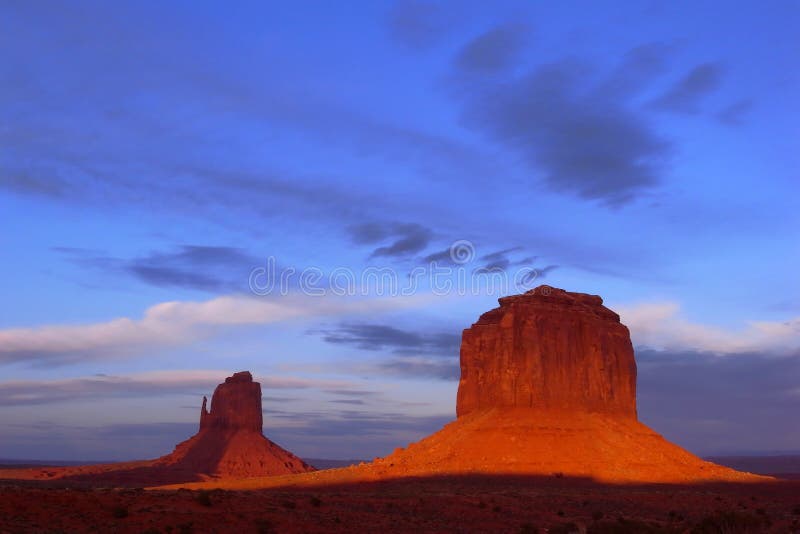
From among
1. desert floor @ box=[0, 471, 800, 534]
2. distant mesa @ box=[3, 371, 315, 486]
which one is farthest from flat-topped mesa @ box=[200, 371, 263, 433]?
desert floor @ box=[0, 471, 800, 534]

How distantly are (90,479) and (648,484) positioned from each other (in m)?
77.7

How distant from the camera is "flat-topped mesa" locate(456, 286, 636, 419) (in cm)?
8250

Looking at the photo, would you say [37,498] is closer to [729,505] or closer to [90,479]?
[729,505]

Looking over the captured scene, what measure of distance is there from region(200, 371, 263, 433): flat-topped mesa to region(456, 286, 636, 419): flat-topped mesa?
204 feet

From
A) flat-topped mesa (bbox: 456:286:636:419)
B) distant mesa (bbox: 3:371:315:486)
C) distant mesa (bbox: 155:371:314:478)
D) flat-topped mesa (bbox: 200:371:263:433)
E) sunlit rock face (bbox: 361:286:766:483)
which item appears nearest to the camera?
sunlit rock face (bbox: 361:286:766:483)

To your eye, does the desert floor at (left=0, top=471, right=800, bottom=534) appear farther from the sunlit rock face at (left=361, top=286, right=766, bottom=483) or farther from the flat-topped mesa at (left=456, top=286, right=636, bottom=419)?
the flat-topped mesa at (left=456, top=286, right=636, bottom=419)

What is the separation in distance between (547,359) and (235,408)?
7283cm

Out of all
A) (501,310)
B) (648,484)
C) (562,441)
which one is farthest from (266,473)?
(648,484)

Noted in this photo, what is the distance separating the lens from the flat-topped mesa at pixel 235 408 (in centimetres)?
14088

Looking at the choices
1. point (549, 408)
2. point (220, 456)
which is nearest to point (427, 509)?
point (549, 408)

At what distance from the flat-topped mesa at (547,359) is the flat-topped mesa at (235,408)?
62061 mm

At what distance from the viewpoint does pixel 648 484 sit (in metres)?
65.6

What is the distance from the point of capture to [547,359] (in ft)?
273

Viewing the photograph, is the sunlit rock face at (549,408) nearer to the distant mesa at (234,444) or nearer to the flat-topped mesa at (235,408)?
the distant mesa at (234,444)
